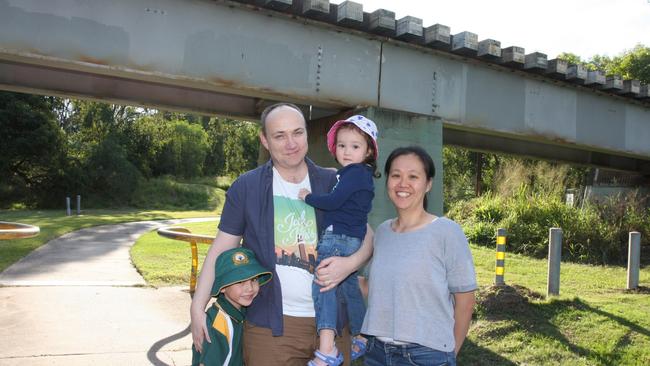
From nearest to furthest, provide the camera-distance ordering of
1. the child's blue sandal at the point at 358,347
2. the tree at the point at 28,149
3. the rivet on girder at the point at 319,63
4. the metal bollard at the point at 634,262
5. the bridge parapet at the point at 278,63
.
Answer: the child's blue sandal at the point at 358,347 → the bridge parapet at the point at 278,63 → the rivet on girder at the point at 319,63 → the metal bollard at the point at 634,262 → the tree at the point at 28,149

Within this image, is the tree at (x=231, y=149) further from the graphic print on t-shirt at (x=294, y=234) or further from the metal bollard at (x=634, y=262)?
the graphic print on t-shirt at (x=294, y=234)

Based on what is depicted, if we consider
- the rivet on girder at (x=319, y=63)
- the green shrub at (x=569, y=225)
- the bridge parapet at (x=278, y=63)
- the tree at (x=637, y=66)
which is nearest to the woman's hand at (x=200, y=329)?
the bridge parapet at (x=278, y=63)

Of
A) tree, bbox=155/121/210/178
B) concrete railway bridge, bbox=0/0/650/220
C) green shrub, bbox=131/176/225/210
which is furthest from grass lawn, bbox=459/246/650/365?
tree, bbox=155/121/210/178

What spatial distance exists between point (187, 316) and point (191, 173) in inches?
1627

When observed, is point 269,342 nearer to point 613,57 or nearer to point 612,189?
point 612,189

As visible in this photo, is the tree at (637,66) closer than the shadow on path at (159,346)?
No

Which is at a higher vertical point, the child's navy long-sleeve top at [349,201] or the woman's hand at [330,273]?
the child's navy long-sleeve top at [349,201]

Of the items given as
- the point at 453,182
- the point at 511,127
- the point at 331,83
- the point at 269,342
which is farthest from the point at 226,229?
the point at 453,182

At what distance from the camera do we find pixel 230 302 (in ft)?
8.72

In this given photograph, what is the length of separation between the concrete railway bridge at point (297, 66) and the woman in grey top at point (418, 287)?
4.05 m

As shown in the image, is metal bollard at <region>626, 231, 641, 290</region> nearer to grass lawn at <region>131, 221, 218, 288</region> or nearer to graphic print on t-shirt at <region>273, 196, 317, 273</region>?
grass lawn at <region>131, 221, 218, 288</region>

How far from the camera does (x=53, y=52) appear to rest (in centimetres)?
550

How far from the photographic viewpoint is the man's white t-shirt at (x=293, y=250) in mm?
2650

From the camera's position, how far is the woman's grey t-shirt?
8.40 ft
